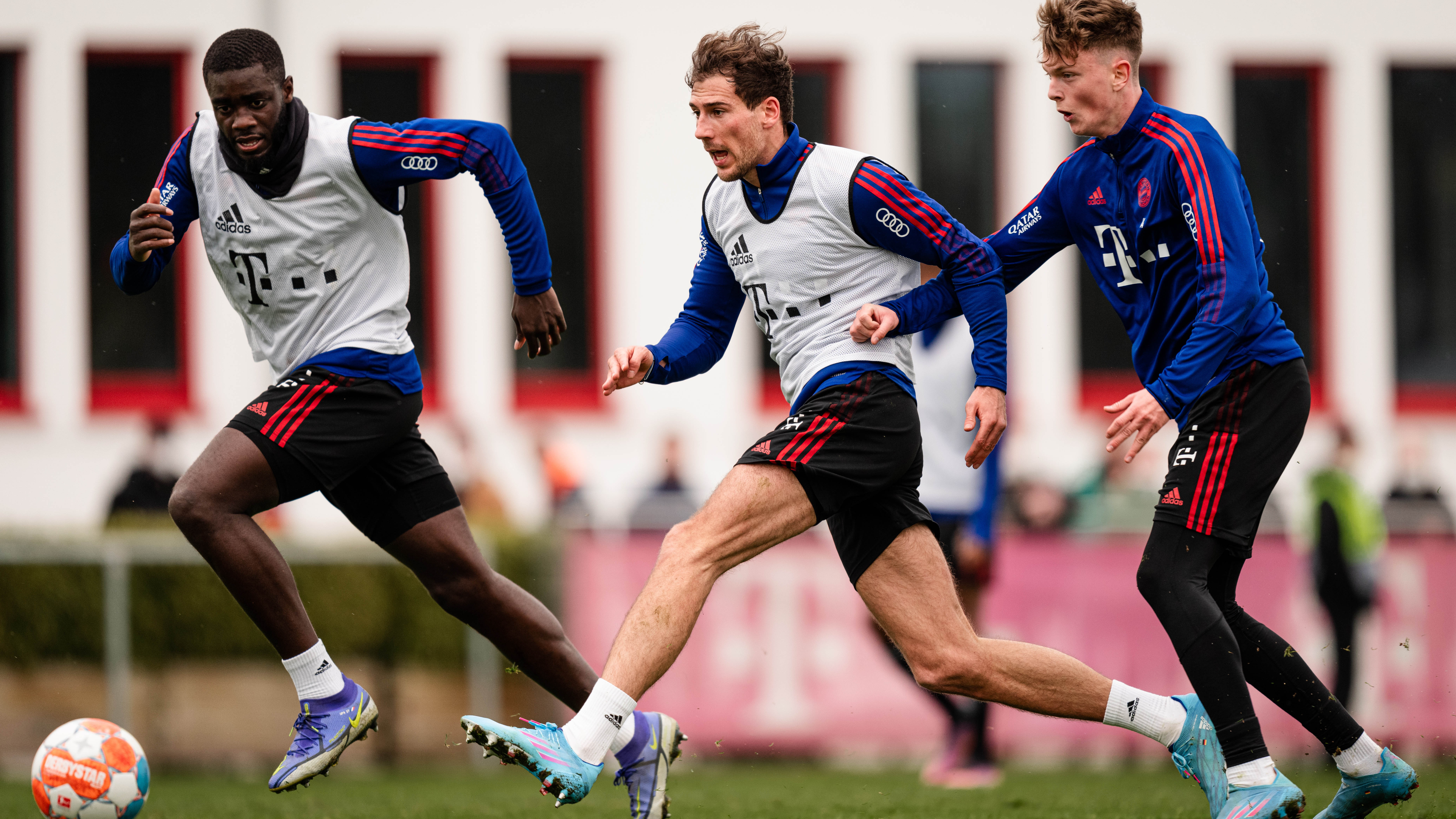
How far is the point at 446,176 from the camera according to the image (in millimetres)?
5500

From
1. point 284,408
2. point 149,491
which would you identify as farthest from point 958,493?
point 149,491

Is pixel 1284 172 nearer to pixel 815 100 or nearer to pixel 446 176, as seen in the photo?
pixel 815 100

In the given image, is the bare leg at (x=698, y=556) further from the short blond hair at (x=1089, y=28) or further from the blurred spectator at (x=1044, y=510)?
the blurred spectator at (x=1044, y=510)

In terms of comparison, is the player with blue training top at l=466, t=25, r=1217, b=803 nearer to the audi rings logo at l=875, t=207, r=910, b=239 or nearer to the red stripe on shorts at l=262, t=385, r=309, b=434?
the audi rings logo at l=875, t=207, r=910, b=239

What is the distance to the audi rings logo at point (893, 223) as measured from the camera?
16.6ft

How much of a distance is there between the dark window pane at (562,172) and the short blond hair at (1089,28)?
10.8m

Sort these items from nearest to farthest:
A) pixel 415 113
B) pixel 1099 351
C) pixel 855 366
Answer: pixel 855 366 → pixel 415 113 → pixel 1099 351

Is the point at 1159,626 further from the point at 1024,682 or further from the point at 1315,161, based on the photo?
the point at 1315,161

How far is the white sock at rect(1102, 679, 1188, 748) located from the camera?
205 inches

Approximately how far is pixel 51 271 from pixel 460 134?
11.2m

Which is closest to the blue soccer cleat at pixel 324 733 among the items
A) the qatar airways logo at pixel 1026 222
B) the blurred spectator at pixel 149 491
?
the qatar airways logo at pixel 1026 222

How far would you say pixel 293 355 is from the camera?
5613 mm

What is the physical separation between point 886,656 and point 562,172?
7.37m

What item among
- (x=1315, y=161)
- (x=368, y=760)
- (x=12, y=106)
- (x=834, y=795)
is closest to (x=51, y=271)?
(x=12, y=106)
